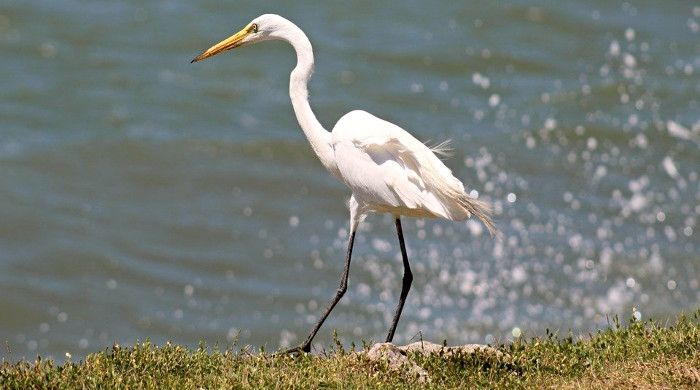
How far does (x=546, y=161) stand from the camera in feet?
45.8

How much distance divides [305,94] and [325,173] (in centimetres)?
669

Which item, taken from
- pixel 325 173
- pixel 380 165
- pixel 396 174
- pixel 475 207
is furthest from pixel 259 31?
pixel 325 173

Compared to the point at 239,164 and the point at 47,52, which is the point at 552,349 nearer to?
the point at 239,164

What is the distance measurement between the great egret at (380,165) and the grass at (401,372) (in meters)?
0.81

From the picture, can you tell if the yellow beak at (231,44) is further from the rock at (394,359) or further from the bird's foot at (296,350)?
the rock at (394,359)

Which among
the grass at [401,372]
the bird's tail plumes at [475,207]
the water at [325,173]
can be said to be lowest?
the water at [325,173]

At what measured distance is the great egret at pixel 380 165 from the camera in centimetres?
648

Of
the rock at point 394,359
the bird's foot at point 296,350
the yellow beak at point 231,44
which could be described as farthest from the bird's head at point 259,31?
the rock at point 394,359

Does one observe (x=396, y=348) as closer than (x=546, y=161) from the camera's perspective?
Yes

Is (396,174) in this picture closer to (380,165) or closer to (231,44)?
(380,165)

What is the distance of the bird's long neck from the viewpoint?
280 inches

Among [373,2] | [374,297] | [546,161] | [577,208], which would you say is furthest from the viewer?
[373,2]

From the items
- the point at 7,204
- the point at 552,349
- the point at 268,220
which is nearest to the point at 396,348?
the point at 552,349

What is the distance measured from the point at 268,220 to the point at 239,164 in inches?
43.8
